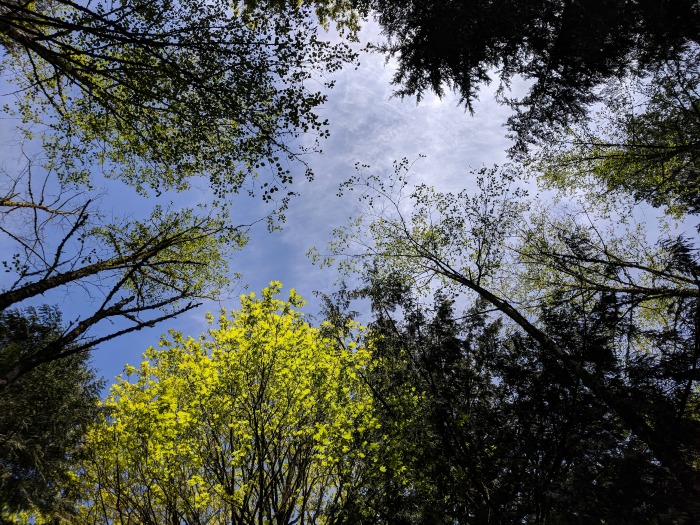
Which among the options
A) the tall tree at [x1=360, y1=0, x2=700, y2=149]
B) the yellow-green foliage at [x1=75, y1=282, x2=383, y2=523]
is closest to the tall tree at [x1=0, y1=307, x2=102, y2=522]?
the yellow-green foliage at [x1=75, y1=282, x2=383, y2=523]

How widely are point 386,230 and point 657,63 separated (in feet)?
23.9

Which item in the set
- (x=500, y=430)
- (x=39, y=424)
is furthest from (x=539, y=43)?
(x=39, y=424)

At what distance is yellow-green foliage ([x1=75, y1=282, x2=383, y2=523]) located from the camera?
21.3 feet

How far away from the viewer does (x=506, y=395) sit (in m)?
9.07

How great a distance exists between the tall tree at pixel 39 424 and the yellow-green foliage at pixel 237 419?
671 centimetres

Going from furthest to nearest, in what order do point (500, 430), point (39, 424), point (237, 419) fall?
point (39, 424), point (500, 430), point (237, 419)

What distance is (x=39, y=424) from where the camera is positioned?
43.6 ft

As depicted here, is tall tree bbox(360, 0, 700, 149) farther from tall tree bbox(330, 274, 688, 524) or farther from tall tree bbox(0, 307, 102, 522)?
tall tree bbox(0, 307, 102, 522)

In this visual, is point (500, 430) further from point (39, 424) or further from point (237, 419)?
point (39, 424)

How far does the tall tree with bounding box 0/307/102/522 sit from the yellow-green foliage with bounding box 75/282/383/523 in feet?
22.0

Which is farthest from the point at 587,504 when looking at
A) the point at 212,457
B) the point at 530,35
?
the point at 530,35

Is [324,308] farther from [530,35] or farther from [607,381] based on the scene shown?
[530,35]

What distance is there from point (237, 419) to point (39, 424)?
1137 cm

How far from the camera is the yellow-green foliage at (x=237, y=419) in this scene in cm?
648
